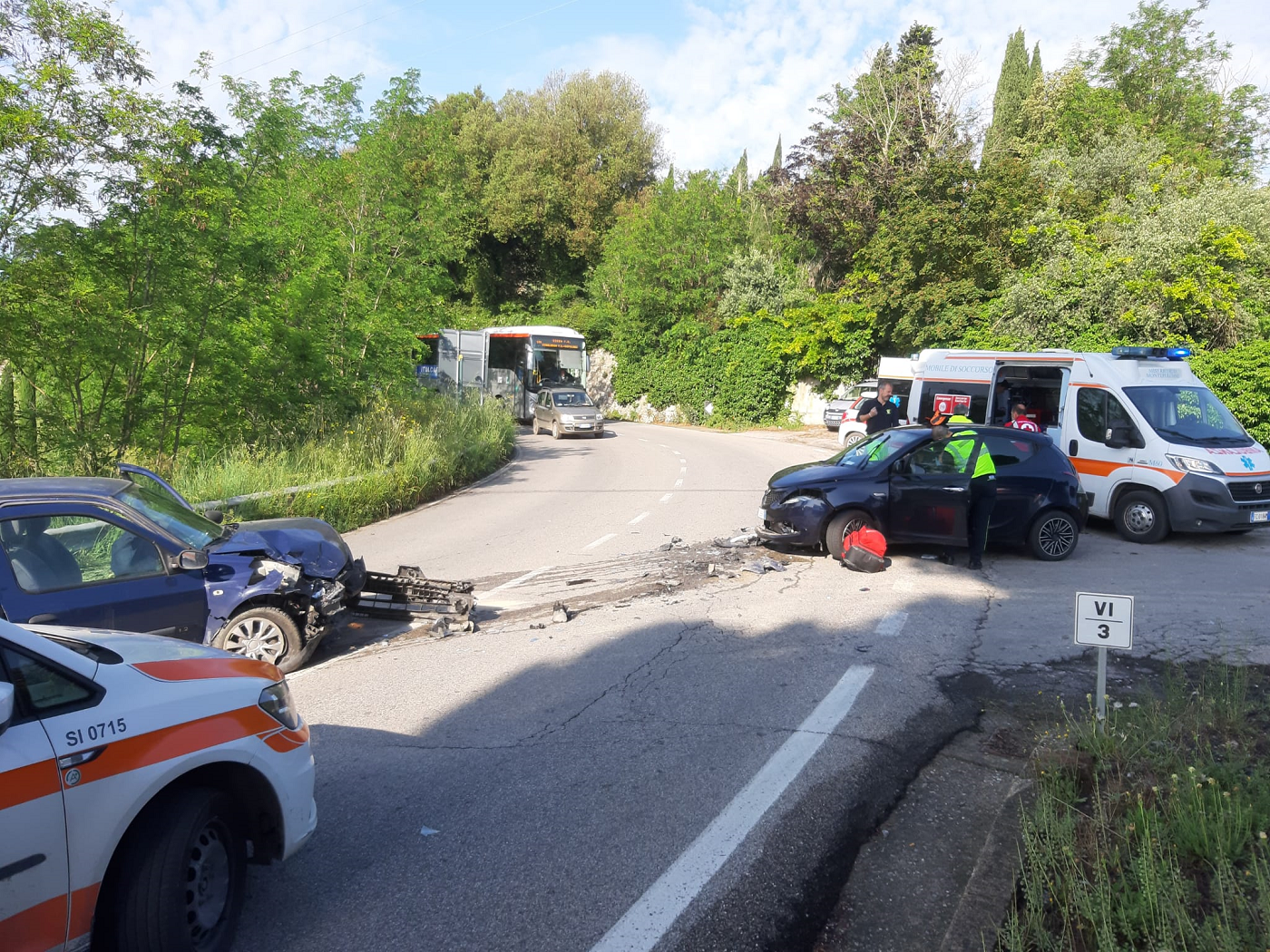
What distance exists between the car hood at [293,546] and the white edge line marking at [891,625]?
450cm

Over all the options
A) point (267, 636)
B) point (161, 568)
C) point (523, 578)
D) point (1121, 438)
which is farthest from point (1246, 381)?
point (161, 568)

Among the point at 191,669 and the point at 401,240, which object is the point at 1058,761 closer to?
the point at 191,669

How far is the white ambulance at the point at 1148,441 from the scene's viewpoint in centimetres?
1081

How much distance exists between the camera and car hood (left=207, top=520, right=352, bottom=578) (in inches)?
256

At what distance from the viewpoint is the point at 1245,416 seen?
719 inches

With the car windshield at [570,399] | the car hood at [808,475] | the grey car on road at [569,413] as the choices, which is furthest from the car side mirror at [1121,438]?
the car windshield at [570,399]

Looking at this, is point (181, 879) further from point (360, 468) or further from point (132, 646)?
point (360, 468)

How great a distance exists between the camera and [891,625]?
7.44m

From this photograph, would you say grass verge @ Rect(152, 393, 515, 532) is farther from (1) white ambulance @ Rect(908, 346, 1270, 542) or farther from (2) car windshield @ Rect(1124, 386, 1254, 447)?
(2) car windshield @ Rect(1124, 386, 1254, 447)

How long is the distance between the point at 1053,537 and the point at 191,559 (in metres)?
9.22

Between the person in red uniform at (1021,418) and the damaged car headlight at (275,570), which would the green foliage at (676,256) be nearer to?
the person in red uniform at (1021,418)

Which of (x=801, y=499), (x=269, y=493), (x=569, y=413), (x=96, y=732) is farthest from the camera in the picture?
(x=569, y=413)

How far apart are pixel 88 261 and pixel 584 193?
43158 mm

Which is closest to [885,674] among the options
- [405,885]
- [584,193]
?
[405,885]
